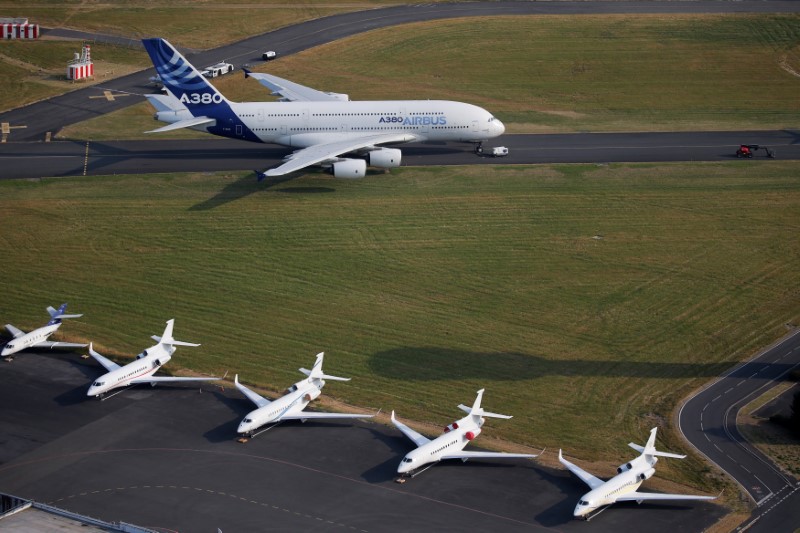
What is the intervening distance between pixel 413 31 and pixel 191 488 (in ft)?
413

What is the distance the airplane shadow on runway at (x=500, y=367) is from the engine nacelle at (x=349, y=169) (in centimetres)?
3529

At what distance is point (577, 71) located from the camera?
168 metres

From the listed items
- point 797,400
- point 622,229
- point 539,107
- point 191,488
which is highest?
point 539,107

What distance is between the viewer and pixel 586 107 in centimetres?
15375

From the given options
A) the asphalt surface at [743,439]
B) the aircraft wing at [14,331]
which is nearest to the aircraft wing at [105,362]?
the aircraft wing at [14,331]

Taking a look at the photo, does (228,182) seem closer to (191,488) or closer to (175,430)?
(175,430)

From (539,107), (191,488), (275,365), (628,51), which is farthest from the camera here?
(628,51)

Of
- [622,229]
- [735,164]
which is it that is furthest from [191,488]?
[735,164]

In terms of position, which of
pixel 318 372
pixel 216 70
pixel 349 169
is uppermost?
pixel 216 70

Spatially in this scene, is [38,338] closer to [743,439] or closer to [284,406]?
[284,406]

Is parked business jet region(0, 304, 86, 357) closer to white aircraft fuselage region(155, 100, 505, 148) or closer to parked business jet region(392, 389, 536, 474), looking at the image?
parked business jet region(392, 389, 536, 474)

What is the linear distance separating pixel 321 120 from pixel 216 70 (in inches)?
1582

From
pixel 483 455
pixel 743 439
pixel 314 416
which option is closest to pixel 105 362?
pixel 314 416

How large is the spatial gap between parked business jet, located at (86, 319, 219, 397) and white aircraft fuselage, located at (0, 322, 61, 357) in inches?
172
